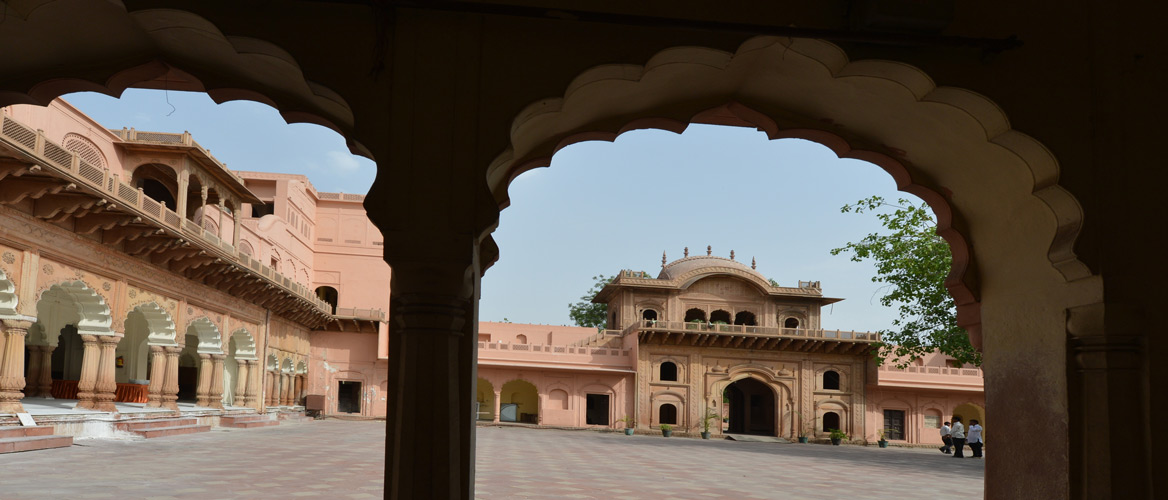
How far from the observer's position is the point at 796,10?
3174 millimetres

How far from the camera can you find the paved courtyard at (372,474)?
8133 mm

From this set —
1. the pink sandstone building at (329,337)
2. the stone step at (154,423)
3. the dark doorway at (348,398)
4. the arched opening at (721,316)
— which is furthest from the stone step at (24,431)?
the arched opening at (721,316)

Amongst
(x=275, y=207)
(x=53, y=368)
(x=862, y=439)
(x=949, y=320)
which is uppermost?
(x=275, y=207)

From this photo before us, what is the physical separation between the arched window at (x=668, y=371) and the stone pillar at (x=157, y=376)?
17642 millimetres

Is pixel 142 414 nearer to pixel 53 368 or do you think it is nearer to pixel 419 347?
pixel 53 368

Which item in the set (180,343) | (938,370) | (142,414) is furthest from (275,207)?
(938,370)

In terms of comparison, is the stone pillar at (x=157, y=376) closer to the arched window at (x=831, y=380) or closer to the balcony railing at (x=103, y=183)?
the balcony railing at (x=103, y=183)

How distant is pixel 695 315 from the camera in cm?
3369

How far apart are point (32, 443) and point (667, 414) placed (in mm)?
22665

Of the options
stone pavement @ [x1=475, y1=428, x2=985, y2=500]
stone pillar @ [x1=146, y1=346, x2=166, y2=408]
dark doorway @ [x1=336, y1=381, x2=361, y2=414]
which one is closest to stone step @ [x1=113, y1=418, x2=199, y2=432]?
stone pillar @ [x1=146, y1=346, x2=166, y2=408]

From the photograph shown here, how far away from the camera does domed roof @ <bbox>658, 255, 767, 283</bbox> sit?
1303 inches

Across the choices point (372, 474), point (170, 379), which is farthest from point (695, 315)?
point (372, 474)

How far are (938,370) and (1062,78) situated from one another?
3042 centimetres

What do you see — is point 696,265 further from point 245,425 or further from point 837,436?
point 245,425
